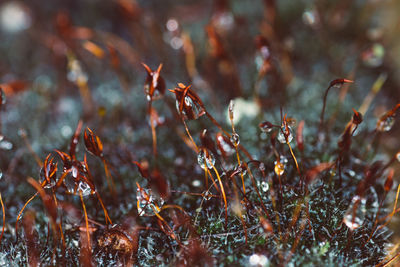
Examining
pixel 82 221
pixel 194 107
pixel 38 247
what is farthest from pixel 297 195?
pixel 38 247

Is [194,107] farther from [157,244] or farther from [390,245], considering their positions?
[390,245]

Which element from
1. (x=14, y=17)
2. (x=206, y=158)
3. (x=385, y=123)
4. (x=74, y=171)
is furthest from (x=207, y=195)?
(x=14, y=17)

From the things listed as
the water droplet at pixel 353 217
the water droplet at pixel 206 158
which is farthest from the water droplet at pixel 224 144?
the water droplet at pixel 353 217

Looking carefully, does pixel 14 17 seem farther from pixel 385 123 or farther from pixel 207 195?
pixel 385 123

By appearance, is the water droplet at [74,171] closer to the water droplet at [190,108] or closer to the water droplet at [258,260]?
the water droplet at [190,108]

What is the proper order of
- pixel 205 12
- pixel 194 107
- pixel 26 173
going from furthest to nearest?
pixel 205 12 < pixel 26 173 < pixel 194 107

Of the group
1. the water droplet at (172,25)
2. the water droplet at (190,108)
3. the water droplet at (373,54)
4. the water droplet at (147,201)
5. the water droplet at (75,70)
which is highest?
the water droplet at (172,25)

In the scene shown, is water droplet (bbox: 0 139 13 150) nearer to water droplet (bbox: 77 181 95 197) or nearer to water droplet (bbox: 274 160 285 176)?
water droplet (bbox: 77 181 95 197)
